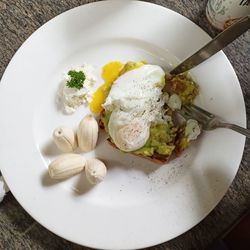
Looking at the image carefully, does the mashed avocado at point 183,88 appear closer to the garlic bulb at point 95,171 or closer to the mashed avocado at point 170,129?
the mashed avocado at point 170,129

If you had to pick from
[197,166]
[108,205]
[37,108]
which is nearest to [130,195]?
[108,205]

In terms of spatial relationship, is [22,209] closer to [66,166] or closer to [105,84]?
[66,166]


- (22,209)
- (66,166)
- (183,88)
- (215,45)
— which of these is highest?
(215,45)

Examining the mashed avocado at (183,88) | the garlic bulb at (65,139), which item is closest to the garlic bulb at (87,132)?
the garlic bulb at (65,139)

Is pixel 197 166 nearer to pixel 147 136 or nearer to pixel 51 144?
pixel 147 136

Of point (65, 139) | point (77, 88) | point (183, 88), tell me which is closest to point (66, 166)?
point (65, 139)

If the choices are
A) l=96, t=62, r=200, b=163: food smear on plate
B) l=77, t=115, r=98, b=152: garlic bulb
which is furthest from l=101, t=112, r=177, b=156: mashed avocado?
l=77, t=115, r=98, b=152: garlic bulb

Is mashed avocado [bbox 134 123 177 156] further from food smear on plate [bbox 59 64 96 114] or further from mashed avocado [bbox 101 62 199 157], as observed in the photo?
food smear on plate [bbox 59 64 96 114]
